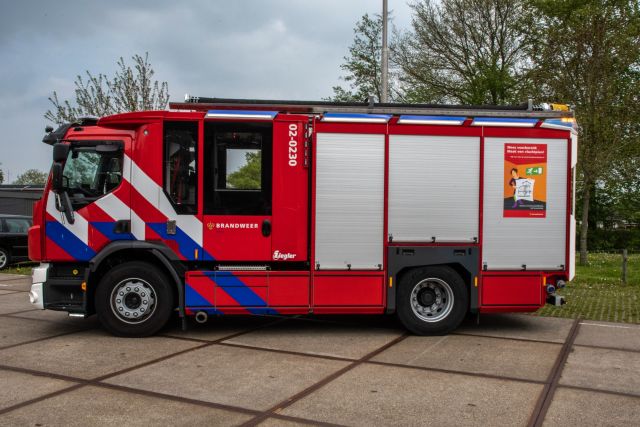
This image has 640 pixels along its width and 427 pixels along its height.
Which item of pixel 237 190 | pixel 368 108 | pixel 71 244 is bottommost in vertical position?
pixel 71 244

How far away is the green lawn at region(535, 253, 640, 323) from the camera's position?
32.3 feet

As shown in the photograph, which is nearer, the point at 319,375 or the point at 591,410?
the point at 591,410

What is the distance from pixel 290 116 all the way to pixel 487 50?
22.2 m

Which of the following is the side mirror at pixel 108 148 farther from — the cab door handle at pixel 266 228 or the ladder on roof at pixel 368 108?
the cab door handle at pixel 266 228

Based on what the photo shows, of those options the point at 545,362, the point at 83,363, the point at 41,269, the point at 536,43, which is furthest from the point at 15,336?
the point at 536,43

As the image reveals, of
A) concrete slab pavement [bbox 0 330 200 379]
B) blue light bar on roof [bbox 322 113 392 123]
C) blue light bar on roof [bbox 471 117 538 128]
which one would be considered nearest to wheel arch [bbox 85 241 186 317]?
concrete slab pavement [bbox 0 330 200 379]

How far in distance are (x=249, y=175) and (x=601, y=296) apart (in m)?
8.13

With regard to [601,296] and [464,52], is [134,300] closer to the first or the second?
[601,296]

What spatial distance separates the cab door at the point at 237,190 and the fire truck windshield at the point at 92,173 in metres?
1.18

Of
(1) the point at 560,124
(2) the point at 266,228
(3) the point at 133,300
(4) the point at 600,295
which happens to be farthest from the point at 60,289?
(4) the point at 600,295

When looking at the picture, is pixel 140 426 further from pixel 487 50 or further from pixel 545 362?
pixel 487 50

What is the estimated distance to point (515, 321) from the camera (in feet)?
30.2

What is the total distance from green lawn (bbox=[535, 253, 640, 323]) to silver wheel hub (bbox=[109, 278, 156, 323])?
6205 mm

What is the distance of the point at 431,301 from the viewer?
26.6 ft
